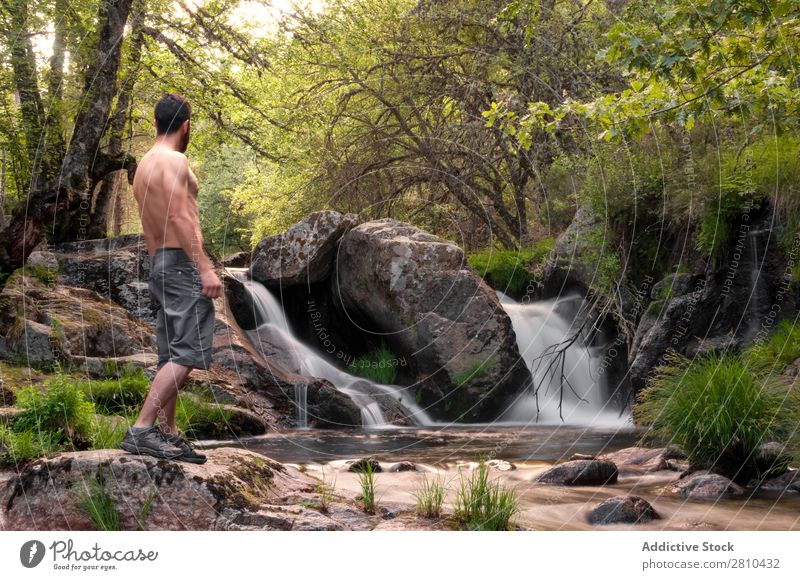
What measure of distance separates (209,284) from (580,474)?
12.3ft

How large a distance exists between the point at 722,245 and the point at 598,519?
5.44 meters

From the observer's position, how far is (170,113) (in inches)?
159

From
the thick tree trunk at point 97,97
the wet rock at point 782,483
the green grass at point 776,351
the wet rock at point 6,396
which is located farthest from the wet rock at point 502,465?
the thick tree trunk at point 97,97

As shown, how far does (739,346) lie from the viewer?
898cm

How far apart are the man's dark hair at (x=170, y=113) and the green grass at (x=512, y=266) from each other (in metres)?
10.8

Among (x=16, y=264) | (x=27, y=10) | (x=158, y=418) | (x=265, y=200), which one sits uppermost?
(x=27, y=10)

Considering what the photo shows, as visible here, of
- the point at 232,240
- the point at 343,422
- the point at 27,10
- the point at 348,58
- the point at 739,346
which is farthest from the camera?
the point at 232,240

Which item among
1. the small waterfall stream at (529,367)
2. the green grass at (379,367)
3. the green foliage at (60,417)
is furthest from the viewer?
the green grass at (379,367)

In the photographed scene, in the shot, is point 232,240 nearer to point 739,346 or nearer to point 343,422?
point 343,422

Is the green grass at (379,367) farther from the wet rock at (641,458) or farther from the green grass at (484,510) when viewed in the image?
the green grass at (484,510)

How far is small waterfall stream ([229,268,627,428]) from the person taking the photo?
10930mm

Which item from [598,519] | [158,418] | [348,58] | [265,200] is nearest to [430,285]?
[265,200]

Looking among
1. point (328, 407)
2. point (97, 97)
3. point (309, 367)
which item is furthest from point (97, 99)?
point (309, 367)

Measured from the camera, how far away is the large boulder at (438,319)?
11.6 m
